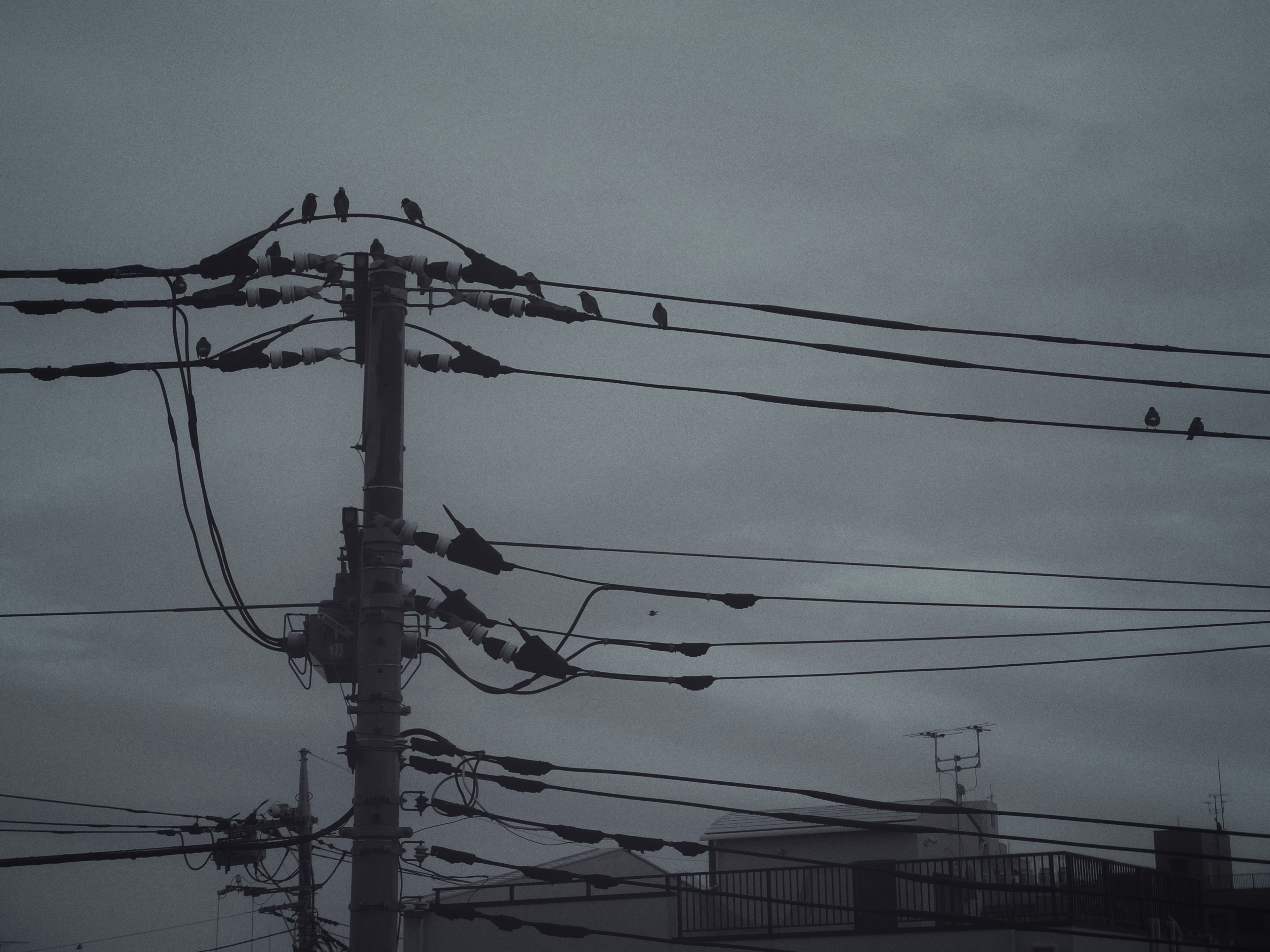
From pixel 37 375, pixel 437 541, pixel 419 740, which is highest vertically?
pixel 37 375

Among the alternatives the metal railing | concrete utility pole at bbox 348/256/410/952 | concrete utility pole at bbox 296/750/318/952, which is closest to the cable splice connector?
concrete utility pole at bbox 348/256/410/952

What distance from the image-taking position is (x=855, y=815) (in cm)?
3669

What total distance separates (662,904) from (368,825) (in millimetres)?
21096

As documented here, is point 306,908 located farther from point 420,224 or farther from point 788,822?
point 420,224

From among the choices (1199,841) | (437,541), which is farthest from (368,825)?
Answer: (1199,841)

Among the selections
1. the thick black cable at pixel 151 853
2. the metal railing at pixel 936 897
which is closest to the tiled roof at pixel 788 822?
the metal railing at pixel 936 897

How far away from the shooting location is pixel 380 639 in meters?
12.8

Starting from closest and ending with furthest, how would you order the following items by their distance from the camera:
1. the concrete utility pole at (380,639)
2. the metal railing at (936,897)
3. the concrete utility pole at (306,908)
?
the concrete utility pole at (380,639)
the metal railing at (936,897)
the concrete utility pole at (306,908)

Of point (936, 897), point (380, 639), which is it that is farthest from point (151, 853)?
point (936, 897)

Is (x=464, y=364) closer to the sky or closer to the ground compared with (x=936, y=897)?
closer to the sky

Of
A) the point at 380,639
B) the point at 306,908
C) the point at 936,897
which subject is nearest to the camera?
the point at 380,639

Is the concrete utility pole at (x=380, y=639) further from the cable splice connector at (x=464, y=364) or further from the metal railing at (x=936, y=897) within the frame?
the metal railing at (x=936, y=897)

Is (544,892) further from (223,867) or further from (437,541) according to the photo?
(437,541)

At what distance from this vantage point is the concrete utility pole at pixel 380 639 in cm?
1232
